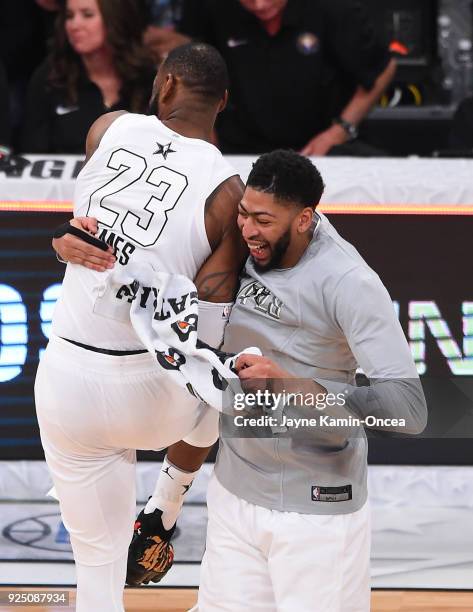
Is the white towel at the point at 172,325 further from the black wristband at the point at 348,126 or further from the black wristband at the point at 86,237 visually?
the black wristband at the point at 348,126

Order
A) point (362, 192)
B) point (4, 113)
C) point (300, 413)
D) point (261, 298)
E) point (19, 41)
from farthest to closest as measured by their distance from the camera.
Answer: point (19, 41)
point (4, 113)
point (362, 192)
point (261, 298)
point (300, 413)

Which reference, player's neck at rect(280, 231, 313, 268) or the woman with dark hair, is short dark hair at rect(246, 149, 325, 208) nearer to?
player's neck at rect(280, 231, 313, 268)

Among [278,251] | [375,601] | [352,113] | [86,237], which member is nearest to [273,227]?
[278,251]

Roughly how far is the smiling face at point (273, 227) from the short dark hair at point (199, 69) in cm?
43

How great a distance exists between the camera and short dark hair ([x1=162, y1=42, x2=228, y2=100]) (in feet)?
9.80

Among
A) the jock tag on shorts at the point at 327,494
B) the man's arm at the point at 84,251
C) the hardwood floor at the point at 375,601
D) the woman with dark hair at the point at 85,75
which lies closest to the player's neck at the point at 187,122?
the man's arm at the point at 84,251

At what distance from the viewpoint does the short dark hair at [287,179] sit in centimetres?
264

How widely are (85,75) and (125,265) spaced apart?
2639 millimetres

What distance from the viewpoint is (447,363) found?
4297 millimetres

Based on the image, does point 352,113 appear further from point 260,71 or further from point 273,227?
point 273,227

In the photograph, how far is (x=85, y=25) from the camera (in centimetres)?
517

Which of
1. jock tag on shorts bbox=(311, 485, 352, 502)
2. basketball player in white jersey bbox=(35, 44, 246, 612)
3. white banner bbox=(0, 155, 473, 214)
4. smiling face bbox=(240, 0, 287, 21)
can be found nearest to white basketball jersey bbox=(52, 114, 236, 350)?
basketball player in white jersey bbox=(35, 44, 246, 612)

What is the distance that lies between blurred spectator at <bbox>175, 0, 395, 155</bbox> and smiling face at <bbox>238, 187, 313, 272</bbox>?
2.96 m

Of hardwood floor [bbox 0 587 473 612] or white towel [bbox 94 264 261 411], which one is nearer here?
white towel [bbox 94 264 261 411]
